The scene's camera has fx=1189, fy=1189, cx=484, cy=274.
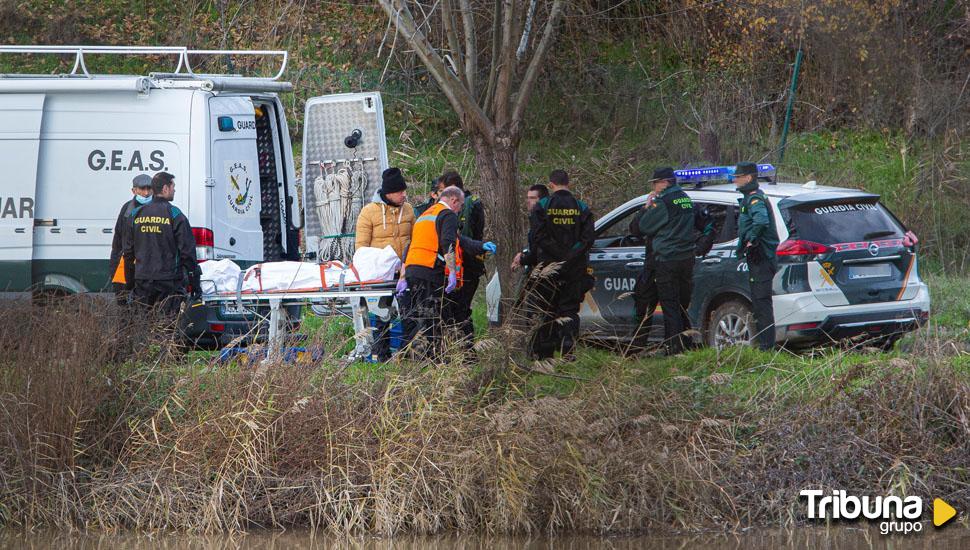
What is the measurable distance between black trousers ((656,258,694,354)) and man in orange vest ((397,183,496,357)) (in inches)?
57.7

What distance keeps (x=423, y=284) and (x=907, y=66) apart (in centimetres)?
1199

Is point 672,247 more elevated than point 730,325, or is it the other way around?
point 672,247

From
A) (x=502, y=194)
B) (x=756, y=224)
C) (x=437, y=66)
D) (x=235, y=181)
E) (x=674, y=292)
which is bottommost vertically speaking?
(x=674, y=292)

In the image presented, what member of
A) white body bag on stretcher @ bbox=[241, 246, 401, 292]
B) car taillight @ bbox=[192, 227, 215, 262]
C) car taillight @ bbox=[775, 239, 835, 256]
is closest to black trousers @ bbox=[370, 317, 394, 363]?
white body bag on stretcher @ bbox=[241, 246, 401, 292]

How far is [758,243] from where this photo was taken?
9.17m

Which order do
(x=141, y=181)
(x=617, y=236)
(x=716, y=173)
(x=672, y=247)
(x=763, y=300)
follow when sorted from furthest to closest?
(x=617, y=236) < (x=716, y=173) < (x=672, y=247) < (x=763, y=300) < (x=141, y=181)

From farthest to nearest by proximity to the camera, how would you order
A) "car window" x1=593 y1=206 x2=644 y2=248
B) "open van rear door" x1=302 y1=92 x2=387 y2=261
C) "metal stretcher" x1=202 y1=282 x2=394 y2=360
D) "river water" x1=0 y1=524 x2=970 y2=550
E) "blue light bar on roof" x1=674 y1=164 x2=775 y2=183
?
"open van rear door" x1=302 y1=92 x2=387 y2=261
"car window" x1=593 y1=206 x2=644 y2=248
"blue light bar on roof" x1=674 y1=164 x2=775 y2=183
"metal stretcher" x1=202 y1=282 x2=394 y2=360
"river water" x1=0 y1=524 x2=970 y2=550

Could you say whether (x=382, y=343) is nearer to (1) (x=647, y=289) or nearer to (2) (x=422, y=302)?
(2) (x=422, y=302)

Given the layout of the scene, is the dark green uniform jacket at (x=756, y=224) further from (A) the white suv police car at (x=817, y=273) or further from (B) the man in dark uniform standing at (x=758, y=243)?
(A) the white suv police car at (x=817, y=273)

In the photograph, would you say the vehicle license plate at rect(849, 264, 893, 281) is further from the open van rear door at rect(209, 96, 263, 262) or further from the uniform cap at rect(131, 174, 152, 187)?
the uniform cap at rect(131, 174, 152, 187)

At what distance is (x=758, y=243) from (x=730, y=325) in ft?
3.12

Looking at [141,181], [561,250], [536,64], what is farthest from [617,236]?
[141,181]

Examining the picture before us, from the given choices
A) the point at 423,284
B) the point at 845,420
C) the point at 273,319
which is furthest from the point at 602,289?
the point at 845,420

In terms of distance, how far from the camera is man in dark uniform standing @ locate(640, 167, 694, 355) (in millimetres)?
9484
